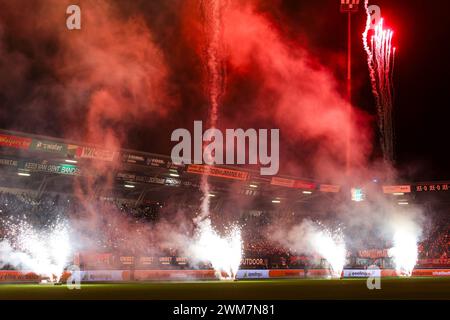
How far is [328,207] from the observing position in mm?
68500

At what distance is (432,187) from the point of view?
198 feet

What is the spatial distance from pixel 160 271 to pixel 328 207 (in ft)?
110

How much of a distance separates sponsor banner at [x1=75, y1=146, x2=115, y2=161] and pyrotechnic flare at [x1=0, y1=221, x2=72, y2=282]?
6.17 meters

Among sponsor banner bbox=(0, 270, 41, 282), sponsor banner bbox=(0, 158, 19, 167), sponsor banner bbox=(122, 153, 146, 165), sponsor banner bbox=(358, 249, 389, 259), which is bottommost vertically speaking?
sponsor banner bbox=(0, 270, 41, 282)

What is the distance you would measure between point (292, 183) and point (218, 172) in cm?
959

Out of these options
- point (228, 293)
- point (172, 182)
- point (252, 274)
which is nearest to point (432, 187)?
point (252, 274)

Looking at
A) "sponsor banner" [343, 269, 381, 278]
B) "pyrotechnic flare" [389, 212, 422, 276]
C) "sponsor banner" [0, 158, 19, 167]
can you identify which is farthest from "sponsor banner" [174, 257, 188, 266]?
"pyrotechnic flare" [389, 212, 422, 276]

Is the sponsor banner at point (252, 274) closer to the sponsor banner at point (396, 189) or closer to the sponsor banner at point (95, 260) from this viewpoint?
the sponsor banner at point (95, 260)

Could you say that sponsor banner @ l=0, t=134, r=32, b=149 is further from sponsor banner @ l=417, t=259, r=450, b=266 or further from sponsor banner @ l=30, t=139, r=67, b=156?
sponsor banner @ l=417, t=259, r=450, b=266

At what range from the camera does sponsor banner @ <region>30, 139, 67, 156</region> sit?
4031cm

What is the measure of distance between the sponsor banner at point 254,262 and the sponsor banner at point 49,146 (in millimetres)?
15617

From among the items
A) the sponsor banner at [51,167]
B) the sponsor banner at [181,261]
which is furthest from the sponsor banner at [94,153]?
the sponsor banner at [181,261]

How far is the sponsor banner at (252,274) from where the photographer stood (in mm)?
42906
